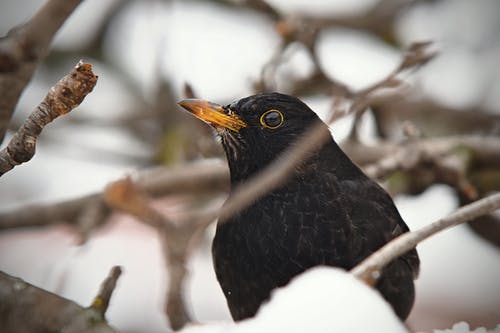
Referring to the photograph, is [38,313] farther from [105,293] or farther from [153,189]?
[153,189]

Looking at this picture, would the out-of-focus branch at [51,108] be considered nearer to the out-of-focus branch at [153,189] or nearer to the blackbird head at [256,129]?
the blackbird head at [256,129]

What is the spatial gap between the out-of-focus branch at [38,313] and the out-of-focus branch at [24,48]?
2.22 feet

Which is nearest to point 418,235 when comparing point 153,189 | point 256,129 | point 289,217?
point 289,217

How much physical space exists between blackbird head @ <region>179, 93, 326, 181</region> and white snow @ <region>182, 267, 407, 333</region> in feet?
3.43

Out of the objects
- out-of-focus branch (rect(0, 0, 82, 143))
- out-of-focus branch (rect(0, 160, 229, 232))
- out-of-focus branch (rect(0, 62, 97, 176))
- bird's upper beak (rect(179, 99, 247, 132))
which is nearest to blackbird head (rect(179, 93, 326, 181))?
bird's upper beak (rect(179, 99, 247, 132))

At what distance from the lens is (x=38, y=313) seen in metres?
2.57

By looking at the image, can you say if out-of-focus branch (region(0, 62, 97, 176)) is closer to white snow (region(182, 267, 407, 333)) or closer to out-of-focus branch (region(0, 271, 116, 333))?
out-of-focus branch (region(0, 271, 116, 333))

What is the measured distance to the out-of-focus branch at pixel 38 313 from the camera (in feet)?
8.39

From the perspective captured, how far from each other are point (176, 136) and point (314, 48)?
68.3 inches

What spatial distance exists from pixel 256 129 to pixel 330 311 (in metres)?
1.32

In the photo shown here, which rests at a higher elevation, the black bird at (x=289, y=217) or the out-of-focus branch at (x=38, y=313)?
the out-of-focus branch at (x=38, y=313)

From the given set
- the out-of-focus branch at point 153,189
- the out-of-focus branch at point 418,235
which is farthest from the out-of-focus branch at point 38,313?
the out-of-focus branch at point 153,189

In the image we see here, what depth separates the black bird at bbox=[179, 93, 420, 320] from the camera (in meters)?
3.39

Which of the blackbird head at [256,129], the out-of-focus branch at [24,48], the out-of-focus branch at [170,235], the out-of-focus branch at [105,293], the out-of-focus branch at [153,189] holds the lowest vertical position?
the out-of-focus branch at [153,189]
